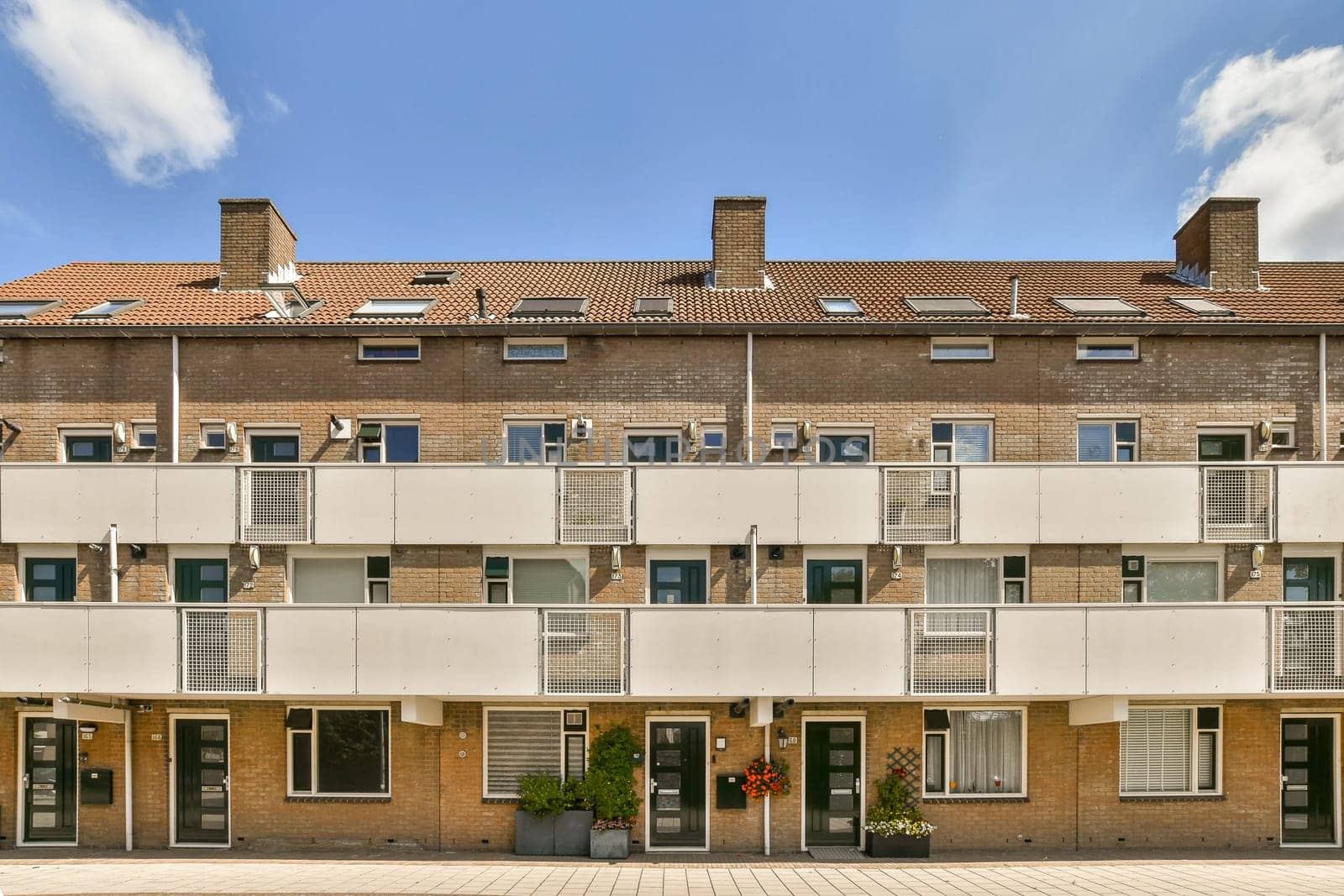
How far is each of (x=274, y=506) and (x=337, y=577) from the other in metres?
1.60

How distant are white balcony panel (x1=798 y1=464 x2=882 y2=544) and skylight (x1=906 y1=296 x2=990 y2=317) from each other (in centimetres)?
340

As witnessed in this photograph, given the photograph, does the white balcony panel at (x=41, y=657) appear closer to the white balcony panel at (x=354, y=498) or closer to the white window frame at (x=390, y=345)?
the white balcony panel at (x=354, y=498)

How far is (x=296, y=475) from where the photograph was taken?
11570 mm

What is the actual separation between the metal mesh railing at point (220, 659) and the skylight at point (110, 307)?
618 cm

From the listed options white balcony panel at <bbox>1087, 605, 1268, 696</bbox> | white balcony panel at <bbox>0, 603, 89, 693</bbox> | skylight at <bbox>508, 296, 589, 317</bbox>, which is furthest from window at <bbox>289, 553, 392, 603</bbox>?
white balcony panel at <bbox>1087, 605, 1268, 696</bbox>

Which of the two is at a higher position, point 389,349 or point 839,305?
point 839,305

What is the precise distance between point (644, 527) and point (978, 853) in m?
7.95

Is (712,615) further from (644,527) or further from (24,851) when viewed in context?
(24,851)

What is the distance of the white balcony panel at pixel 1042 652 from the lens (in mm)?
10852

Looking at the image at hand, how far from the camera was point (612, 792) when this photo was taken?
38.0 ft

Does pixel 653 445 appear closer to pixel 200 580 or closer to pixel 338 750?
pixel 338 750

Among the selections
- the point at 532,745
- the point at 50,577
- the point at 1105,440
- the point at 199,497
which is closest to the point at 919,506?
the point at 1105,440

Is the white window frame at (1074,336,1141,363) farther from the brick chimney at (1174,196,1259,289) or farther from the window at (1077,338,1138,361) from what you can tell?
the brick chimney at (1174,196,1259,289)

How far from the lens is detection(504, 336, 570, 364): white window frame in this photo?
12.4m
